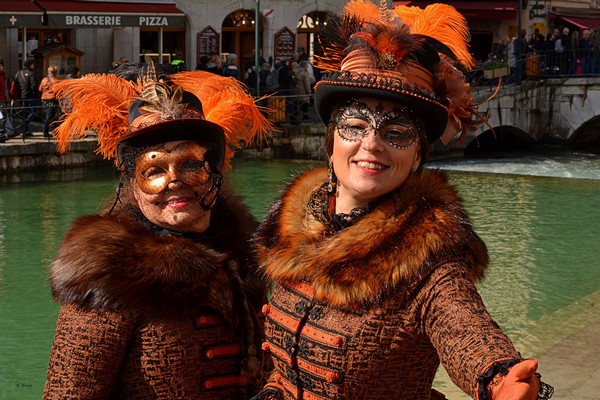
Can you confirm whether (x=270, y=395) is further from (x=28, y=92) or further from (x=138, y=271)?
(x=28, y=92)

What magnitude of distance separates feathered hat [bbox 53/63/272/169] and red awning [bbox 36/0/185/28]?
18406 mm

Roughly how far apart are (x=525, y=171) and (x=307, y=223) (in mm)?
18333

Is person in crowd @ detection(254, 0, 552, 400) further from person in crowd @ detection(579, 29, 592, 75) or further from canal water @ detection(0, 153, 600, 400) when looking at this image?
person in crowd @ detection(579, 29, 592, 75)

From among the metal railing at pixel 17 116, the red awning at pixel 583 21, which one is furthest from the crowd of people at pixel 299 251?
the red awning at pixel 583 21

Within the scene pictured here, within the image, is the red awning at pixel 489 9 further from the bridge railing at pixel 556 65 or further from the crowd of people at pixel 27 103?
the crowd of people at pixel 27 103

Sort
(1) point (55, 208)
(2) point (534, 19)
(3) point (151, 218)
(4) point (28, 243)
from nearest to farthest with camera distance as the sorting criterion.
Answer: (3) point (151, 218) → (4) point (28, 243) → (1) point (55, 208) → (2) point (534, 19)

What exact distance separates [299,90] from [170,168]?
17870 mm

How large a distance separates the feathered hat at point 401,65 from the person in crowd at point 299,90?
697 inches

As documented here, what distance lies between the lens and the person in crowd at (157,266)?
9.74 ft

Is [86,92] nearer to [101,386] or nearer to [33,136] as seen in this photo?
[101,386]

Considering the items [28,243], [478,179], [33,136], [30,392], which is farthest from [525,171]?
[30,392]

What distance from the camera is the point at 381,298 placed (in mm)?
2549

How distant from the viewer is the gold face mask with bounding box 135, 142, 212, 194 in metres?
3.14

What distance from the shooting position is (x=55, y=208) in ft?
47.7
